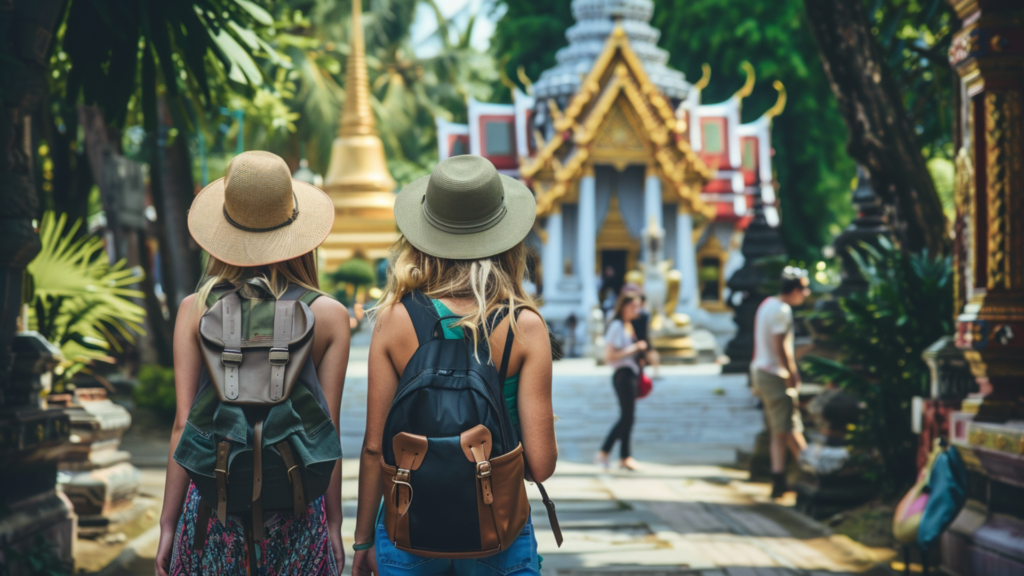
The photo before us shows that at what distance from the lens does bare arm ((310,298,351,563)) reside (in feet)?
8.70

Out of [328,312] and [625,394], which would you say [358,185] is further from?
[328,312]

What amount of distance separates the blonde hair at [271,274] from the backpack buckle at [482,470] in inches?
27.1

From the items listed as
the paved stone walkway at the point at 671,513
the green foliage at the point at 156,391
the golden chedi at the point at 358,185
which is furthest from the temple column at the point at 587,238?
the green foliage at the point at 156,391

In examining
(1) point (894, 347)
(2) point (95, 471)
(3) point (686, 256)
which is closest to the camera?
(2) point (95, 471)

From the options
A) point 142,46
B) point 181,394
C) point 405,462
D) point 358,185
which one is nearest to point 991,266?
point 405,462

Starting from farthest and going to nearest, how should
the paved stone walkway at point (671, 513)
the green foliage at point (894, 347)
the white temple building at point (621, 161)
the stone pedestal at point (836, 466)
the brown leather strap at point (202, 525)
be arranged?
the white temple building at point (621, 161), the stone pedestal at point (836, 466), the green foliage at point (894, 347), the paved stone walkway at point (671, 513), the brown leather strap at point (202, 525)

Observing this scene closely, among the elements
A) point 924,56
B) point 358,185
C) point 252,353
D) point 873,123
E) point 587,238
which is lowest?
point 252,353

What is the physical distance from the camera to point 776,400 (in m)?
7.52

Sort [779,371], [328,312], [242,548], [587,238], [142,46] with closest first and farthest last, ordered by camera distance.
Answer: [242,548] → [328,312] → [142,46] → [779,371] → [587,238]

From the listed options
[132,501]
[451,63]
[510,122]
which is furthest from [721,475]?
[451,63]

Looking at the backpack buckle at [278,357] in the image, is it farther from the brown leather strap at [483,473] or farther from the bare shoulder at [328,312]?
the brown leather strap at [483,473]

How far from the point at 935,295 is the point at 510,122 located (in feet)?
65.1

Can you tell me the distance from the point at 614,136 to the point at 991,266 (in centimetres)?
1873

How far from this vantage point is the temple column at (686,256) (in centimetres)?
2380
